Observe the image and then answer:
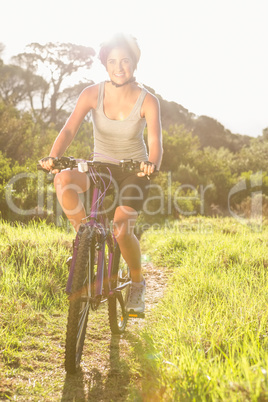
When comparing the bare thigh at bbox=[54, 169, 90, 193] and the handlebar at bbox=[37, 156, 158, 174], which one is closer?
the handlebar at bbox=[37, 156, 158, 174]

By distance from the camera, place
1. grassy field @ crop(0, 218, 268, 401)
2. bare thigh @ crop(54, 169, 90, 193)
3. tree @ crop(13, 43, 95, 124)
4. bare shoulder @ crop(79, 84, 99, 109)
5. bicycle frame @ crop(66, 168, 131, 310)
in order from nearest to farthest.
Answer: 1. grassy field @ crop(0, 218, 268, 401)
2. bicycle frame @ crop(66, 168, 131, 310)
3. bare thigh @ crop(54, 169, 90, 193)
4. bare shoulder @ crop(79, 84, 99, 109)
5. tree @ crop(13, 43, 95, 124)

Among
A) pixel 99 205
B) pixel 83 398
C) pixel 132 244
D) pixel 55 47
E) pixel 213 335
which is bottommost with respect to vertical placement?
pixel 83 398

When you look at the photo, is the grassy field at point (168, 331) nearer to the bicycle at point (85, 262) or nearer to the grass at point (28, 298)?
the grass at point (28, 298)

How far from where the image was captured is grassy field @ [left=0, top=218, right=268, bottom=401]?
2330 millimetres

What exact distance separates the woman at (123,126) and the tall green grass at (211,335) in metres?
0.49

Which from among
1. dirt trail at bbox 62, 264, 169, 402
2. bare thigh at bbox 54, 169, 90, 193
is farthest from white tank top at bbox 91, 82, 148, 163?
dirt trail at bbox 62, 264, 169, 402

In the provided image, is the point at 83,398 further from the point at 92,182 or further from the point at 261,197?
the point at 261,197

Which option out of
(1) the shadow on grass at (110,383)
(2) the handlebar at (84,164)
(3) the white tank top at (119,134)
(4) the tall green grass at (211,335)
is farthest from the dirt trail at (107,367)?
(3) the white tank top at (119,134)

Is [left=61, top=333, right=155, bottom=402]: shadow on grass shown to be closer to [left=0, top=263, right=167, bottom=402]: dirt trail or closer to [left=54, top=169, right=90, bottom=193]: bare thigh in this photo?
[left=0, top=263, right=167, bottom=402]: dirt trail

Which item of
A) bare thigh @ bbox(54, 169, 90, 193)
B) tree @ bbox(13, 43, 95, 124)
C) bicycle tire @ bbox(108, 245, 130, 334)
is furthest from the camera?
tree @ bbox(13, 43, 95, 124)

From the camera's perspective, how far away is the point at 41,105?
117 ft

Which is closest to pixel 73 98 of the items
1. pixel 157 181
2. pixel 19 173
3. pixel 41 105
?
pixel 41 105

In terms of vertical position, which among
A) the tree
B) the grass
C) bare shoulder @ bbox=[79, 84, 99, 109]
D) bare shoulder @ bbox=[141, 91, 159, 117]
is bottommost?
the grass

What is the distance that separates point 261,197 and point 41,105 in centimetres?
2711
